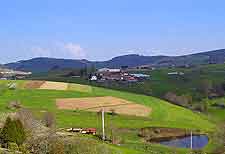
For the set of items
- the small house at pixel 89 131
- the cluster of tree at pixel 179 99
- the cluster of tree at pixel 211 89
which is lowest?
the small house at pixel 89 131

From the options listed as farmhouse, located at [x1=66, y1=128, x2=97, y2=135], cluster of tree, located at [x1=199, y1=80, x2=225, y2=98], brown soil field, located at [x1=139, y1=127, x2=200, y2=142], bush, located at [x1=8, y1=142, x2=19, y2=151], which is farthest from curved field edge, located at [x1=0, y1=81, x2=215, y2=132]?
bush, located at [x1=8, y1=142, x2=19, y2=151]

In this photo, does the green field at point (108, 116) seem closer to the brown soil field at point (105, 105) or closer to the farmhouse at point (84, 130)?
the brown soil field at point (105, 105)

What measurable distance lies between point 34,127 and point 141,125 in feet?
128

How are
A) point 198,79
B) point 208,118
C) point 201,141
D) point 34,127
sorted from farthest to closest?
point 198,79, point 208,118, point 201,141, point 34,127

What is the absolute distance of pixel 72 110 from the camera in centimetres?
8869

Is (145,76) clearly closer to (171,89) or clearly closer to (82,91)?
(171,89)

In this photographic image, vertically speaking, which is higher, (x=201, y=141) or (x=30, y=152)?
(x=30, y=152)

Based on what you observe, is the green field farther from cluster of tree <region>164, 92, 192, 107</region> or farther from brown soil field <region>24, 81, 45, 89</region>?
cluster of tree <region>164, 92, 192, 107</region>

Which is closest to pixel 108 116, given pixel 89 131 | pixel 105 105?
pixel 105 105

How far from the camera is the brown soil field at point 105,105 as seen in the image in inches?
3563

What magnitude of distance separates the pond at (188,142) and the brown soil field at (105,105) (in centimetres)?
1340

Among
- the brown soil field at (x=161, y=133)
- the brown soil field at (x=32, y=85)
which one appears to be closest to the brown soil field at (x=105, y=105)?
the brown soil field at (x=161, y=133)

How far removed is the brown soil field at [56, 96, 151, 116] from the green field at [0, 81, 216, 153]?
7.17 feet

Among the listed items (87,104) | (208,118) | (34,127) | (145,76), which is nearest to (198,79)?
(145,76)
